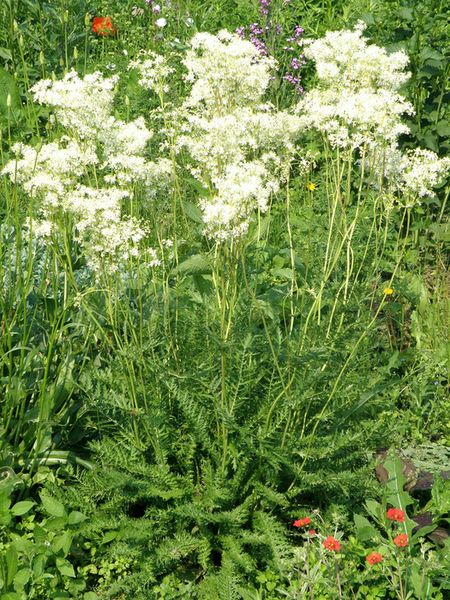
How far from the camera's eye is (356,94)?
2.69 metres

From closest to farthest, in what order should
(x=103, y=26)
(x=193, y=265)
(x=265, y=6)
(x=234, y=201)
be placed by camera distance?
(x=234, y=201), (x=193, y=265), (x=265, y=6), (x=103, y=26)

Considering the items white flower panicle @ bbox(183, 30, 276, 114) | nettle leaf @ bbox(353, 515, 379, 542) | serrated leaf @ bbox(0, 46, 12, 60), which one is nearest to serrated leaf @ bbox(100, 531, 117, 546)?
nettle leaf @ bbox(353, 515, 379, 542)

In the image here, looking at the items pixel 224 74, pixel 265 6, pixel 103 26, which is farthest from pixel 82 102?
pixel 103 26

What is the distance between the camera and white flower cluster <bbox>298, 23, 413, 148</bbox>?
254 centimetres

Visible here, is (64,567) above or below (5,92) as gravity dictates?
below

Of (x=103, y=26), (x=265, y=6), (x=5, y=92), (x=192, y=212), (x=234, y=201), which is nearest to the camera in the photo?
(x=234, y=201)

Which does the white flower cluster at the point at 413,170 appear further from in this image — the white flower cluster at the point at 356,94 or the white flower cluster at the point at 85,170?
the white flower cluster at the point at 85,170

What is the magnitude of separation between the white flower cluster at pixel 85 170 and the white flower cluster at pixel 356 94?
0.57m

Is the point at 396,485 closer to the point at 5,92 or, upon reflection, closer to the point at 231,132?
the point at 231,132

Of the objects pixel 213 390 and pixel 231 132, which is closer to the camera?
pixel 231 132

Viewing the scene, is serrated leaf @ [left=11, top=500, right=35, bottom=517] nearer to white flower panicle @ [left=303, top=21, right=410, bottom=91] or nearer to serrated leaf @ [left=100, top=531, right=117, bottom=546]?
serrated leaf @ [left=100, top=531, right=117, bottom=546]

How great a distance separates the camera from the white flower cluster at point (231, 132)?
232cm

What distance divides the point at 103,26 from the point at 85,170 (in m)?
4.98

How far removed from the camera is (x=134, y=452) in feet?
9.16
